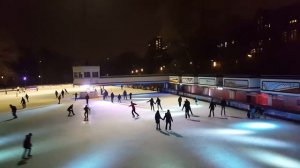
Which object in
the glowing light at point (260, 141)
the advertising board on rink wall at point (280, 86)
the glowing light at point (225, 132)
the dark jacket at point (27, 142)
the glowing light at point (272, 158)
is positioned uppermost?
the advertising board on rink wall at point (280, 86)

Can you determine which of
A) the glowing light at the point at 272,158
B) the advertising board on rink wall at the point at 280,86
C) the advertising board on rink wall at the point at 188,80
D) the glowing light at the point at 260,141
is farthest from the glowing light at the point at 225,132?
the advertising board on rink wall at the point at 188,80

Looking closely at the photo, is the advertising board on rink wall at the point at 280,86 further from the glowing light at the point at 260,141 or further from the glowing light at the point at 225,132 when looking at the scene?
the glowing light at the point at 260,141

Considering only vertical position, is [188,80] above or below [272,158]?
above

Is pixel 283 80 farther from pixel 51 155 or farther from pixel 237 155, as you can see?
pixel 51 155

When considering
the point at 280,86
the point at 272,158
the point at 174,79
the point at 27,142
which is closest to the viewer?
the point at 272,158

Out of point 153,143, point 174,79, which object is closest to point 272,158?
point 153,143

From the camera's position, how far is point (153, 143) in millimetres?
16406

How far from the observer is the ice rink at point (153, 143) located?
13.2 metres

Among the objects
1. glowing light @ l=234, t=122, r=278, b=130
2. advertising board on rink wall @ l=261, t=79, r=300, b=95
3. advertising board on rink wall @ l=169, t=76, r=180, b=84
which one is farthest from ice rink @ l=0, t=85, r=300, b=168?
advertising board on rink wall @ l=169, t=76, r=180, b=84

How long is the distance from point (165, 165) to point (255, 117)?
1379 cm

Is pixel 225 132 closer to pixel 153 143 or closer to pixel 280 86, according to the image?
pixel 153 143

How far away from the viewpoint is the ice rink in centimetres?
1321

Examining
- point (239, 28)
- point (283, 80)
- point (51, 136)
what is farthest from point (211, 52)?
point (51, 136)

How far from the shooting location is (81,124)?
2320 cm
